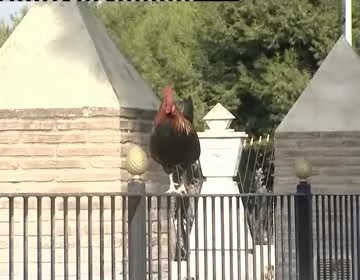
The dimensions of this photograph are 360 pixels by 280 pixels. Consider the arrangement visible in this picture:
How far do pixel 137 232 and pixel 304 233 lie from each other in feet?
4.58

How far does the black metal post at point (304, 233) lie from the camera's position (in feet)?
22.7

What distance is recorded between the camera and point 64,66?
6793 mm

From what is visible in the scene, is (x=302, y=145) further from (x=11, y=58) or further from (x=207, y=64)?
(x=207, y=64)

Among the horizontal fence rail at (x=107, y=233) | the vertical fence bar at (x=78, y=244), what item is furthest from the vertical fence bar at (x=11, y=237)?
the vertical fence bar at (x=78, y=244)

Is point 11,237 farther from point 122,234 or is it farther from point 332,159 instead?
point 332,159

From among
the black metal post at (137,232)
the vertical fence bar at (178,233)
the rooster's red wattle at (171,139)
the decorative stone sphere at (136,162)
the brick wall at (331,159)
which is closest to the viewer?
the decorative stone sphere at (136,162)

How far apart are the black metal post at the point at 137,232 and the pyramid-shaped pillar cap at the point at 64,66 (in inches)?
35.1

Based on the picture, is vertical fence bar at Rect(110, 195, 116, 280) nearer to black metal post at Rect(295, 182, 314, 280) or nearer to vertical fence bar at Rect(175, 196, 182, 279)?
vertical fence bar at Rect(175, 196, 182, 279)

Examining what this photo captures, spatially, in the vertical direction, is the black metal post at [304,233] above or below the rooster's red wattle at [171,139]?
below

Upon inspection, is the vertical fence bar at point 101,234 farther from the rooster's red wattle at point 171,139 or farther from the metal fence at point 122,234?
the rooster's red wattle at point 171,139

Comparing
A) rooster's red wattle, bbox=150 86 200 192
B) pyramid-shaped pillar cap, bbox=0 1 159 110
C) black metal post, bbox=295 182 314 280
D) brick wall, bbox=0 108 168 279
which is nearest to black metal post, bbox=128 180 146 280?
brick wall, bbox=0 108 168 279

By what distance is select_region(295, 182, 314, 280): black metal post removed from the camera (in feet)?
22.7

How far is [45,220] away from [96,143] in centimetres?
55

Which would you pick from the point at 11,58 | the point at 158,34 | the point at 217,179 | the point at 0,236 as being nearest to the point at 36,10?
the point at 11,58
